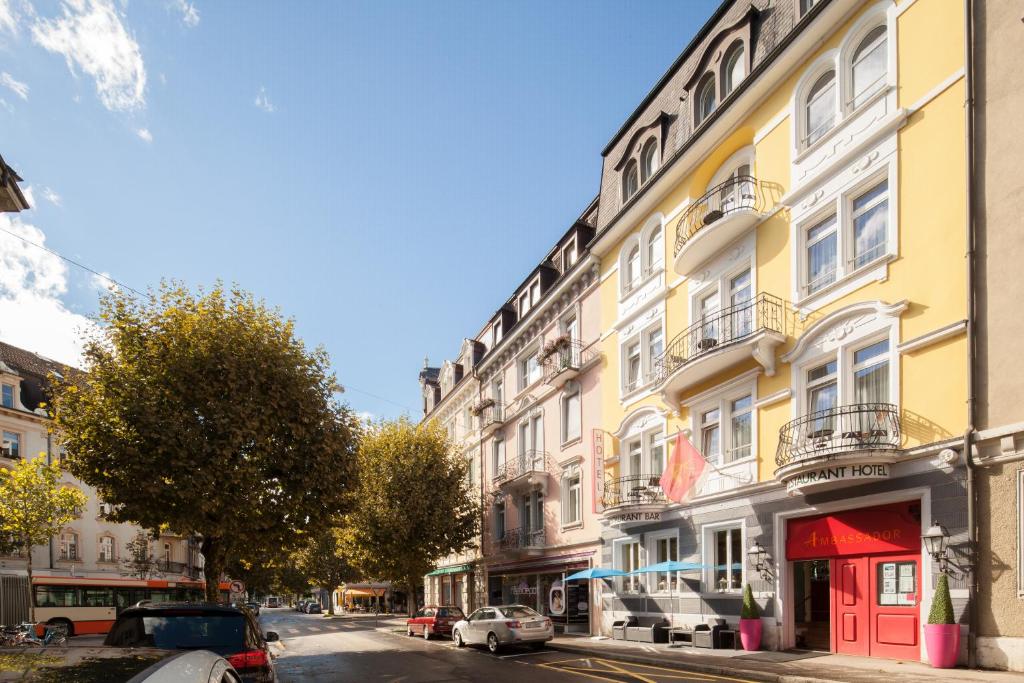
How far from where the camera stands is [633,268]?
82.8 feet

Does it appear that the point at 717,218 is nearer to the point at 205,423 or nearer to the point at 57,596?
the point at 205,423

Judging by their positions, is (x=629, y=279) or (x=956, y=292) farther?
(x=629, y=279)

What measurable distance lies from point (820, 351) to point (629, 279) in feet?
33.3

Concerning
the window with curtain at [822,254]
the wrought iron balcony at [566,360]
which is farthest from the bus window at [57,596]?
the window with curtain at [822,254]

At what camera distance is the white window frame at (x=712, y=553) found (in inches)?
719

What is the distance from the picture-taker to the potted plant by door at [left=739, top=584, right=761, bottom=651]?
54.5 ft

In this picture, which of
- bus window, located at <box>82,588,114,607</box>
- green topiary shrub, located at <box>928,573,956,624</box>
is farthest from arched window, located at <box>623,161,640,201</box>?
bus window, located at <box>82,588,114,607</box>

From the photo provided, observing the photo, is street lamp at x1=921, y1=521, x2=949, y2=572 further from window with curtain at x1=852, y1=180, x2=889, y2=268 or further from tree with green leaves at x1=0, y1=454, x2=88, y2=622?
tree with green leaves at x1=0, y1=454, x2=88, y2=622

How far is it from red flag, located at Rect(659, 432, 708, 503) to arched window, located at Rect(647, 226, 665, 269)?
20.5 feet

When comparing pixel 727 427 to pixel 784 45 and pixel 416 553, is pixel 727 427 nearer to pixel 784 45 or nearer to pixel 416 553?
pixel 784 45

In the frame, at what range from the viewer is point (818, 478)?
1427cm

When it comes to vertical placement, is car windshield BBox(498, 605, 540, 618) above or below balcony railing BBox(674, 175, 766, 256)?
below

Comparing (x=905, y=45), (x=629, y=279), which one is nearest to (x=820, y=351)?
(x=905, y=45)

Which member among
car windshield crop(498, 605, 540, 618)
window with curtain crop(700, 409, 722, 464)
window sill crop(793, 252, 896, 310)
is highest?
window sill crop(793, 252, 896, 310)
